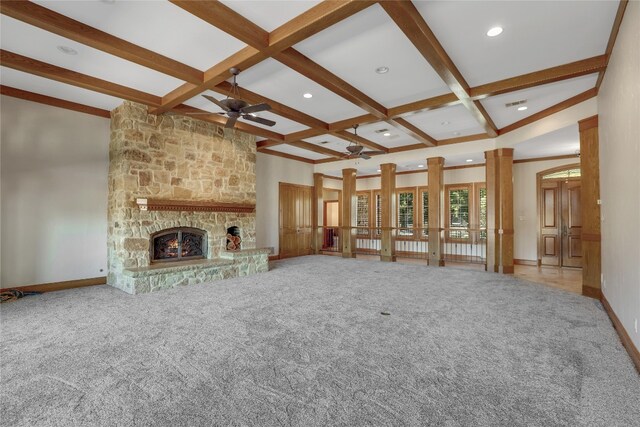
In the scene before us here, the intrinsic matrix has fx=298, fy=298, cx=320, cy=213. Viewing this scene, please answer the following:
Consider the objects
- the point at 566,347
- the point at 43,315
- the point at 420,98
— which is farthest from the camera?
the point at 420,98

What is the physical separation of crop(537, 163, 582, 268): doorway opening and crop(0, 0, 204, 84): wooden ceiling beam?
8.71 m

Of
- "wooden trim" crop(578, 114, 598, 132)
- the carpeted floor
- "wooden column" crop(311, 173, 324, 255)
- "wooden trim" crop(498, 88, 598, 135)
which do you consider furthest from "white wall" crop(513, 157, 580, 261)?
"wooden column" crop(311, 173, 324, 255)

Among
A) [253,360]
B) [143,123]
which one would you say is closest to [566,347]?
[253,360]

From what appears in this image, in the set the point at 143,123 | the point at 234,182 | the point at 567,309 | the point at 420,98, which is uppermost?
the point at 420,98

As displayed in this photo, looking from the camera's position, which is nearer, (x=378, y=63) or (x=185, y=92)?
(x=378, y=63)

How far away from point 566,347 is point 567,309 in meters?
1.57

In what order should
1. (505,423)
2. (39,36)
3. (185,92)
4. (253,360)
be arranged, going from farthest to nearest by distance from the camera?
(185,92) < (39,36) < (253,360) < (505,423)

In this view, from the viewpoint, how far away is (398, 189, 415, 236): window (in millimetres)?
10961

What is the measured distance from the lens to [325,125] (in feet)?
22.2

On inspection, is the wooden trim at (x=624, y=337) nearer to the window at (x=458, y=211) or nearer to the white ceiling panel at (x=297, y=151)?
the window at (x=458, y=211)

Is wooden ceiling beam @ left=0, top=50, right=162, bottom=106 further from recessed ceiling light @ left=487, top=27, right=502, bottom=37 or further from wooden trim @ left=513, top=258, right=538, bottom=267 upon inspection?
wooden trim @ left=513, top=258, right=538, bottom=267

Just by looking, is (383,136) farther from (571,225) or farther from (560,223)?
(571,225)

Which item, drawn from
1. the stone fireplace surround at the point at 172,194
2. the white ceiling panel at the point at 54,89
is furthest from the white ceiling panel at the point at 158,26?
the stone fireplace surround at the point at 172,194

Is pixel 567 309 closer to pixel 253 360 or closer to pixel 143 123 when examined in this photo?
pixel 253 360
